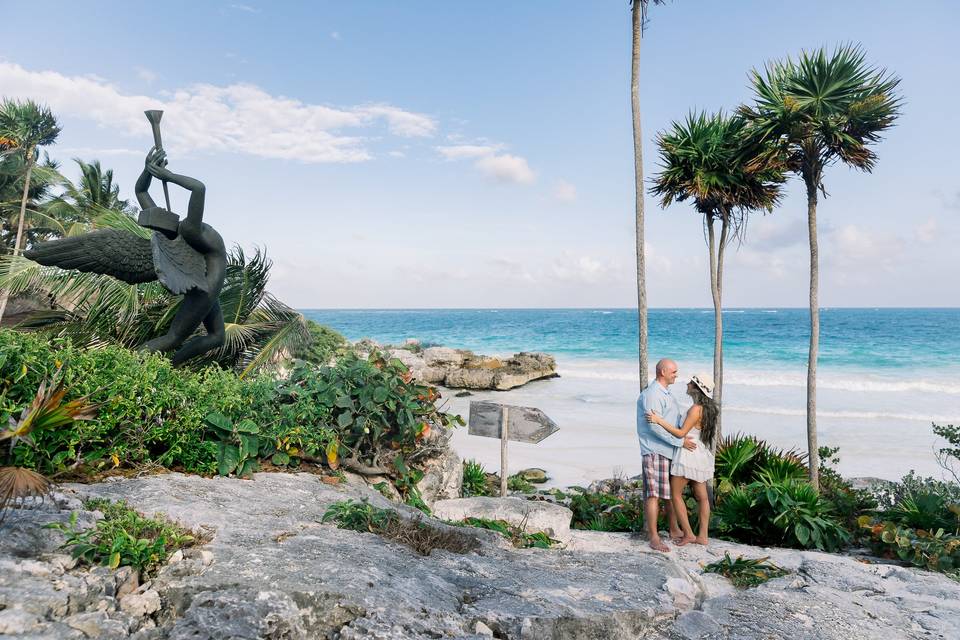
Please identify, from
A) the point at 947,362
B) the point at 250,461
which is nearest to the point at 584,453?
the point at 250,461

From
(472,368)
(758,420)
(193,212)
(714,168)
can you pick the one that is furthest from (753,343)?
(193,212)

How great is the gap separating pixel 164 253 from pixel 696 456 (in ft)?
17.8

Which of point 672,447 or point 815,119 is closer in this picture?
point 672,447

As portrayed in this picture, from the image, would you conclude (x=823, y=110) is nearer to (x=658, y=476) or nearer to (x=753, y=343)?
(x=658, y=476)

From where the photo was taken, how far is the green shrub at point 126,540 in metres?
2.67

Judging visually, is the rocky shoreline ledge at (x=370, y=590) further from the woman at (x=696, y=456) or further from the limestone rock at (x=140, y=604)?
the woman at (x=696, y=456)

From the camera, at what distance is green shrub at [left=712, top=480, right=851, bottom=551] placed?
5879mm

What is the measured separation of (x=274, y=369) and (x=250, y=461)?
11.8 ft

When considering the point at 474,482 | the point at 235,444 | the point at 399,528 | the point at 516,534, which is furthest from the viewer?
the point at 474,482

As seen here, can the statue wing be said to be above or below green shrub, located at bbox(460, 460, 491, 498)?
above

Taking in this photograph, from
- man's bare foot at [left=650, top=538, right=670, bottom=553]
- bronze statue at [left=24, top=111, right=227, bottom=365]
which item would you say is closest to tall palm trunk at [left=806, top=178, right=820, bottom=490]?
man's bare foot at [left=650, top=538, right=670, bottom=553]

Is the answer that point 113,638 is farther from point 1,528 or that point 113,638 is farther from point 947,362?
point 947,362

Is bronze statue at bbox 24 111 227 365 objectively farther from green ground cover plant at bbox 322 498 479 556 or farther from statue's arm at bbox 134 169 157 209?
green ground cover plant at bbox 322 498 479 556

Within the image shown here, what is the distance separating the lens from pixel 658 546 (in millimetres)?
5359
